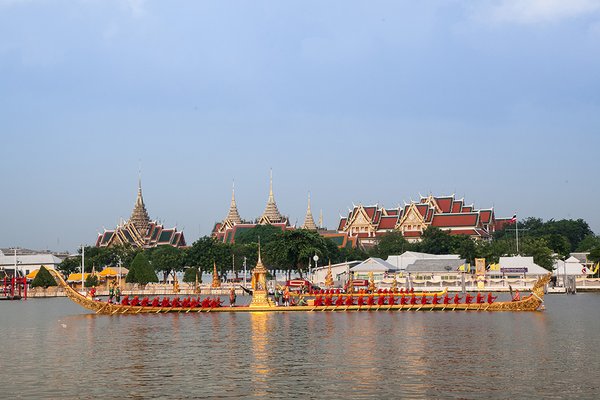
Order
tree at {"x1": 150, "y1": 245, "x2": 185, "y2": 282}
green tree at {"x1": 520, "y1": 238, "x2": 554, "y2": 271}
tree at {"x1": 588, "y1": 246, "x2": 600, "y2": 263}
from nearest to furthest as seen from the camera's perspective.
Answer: tree at {"x1": 588, "y1": 246, "x2": 600, "y2": 263}
green tree at {"x1": 520, "y1": 238, "x2": 554, "y2": 271}
tree at {"x1": 150, "y1": 245, "x2": 185, "y2": 282}

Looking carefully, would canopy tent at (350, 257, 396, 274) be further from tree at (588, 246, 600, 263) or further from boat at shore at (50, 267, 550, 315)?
boat at shore at (50, 267, 550, 315)

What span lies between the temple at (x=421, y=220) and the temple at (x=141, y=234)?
1175 inches

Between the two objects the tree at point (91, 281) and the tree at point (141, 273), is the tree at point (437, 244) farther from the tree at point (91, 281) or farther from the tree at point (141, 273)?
the tree at point (91, 281)

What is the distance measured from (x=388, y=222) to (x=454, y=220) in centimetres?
1295

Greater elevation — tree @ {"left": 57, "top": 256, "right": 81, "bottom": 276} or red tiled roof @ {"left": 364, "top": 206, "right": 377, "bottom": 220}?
red tiled roof @ {"left": 364, "top": 206, "right": 377, "bottom": 220}

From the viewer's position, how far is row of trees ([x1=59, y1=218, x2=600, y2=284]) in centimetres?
9231

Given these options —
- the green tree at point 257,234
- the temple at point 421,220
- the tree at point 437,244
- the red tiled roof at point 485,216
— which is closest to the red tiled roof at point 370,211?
the temple at point 421,220

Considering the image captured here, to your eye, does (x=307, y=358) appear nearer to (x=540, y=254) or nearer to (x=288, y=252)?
(x=288, y=252)

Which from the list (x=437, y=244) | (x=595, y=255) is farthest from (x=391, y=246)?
(x=595, y=255)

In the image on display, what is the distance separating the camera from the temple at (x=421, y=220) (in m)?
137

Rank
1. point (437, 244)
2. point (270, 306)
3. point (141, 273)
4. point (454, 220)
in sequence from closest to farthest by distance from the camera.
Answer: point (270, 306) → point (141, 273) → point (437, 244) → point (454, 220)

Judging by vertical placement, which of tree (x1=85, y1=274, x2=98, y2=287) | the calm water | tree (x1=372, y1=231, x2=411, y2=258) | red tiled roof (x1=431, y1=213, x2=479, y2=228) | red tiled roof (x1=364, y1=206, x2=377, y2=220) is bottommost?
the calm water

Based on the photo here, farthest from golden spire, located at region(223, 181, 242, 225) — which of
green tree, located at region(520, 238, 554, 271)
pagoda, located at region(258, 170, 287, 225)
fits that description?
green tree, located at region(520, 238, 554, 271)

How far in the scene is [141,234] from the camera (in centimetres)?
14550
